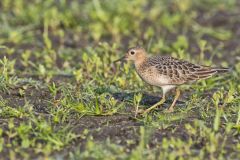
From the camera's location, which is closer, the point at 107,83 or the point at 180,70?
the point at 180,70

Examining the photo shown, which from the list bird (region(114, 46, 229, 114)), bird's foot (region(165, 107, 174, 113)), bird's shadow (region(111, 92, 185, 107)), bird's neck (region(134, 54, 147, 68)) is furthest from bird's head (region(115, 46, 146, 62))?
bird's foot (region(165, 107, 174, 113))

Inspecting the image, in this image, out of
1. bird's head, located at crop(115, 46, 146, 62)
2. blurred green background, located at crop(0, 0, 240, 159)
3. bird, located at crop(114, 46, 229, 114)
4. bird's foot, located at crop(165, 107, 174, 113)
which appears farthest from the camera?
bird's head, located at crop(115, 46, 146, 62)

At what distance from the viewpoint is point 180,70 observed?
324 inches

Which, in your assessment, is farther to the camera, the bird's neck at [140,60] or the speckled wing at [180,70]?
the bird's neck at [140,60]

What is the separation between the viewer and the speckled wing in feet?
26.9

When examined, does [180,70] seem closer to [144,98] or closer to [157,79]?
[157,79]

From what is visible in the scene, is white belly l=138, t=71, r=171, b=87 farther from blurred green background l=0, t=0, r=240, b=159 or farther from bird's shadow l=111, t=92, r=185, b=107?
bird's shadow l=111, t=92, r=185, b=107

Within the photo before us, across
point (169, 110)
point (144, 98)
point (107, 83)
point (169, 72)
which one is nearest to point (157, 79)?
point (169, 72)

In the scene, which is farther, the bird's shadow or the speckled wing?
the bird's shadow

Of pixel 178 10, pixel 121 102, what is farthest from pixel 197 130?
pixel 178 10

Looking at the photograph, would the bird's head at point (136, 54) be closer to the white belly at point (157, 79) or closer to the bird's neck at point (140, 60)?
the bird's neck at point (140, 60)

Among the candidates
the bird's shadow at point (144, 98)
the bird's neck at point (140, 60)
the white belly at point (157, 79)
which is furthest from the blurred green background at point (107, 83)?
the bird's neck at point (140, 60)

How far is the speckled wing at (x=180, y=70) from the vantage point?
26.9 ft

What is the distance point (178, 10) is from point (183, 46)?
199 cm
